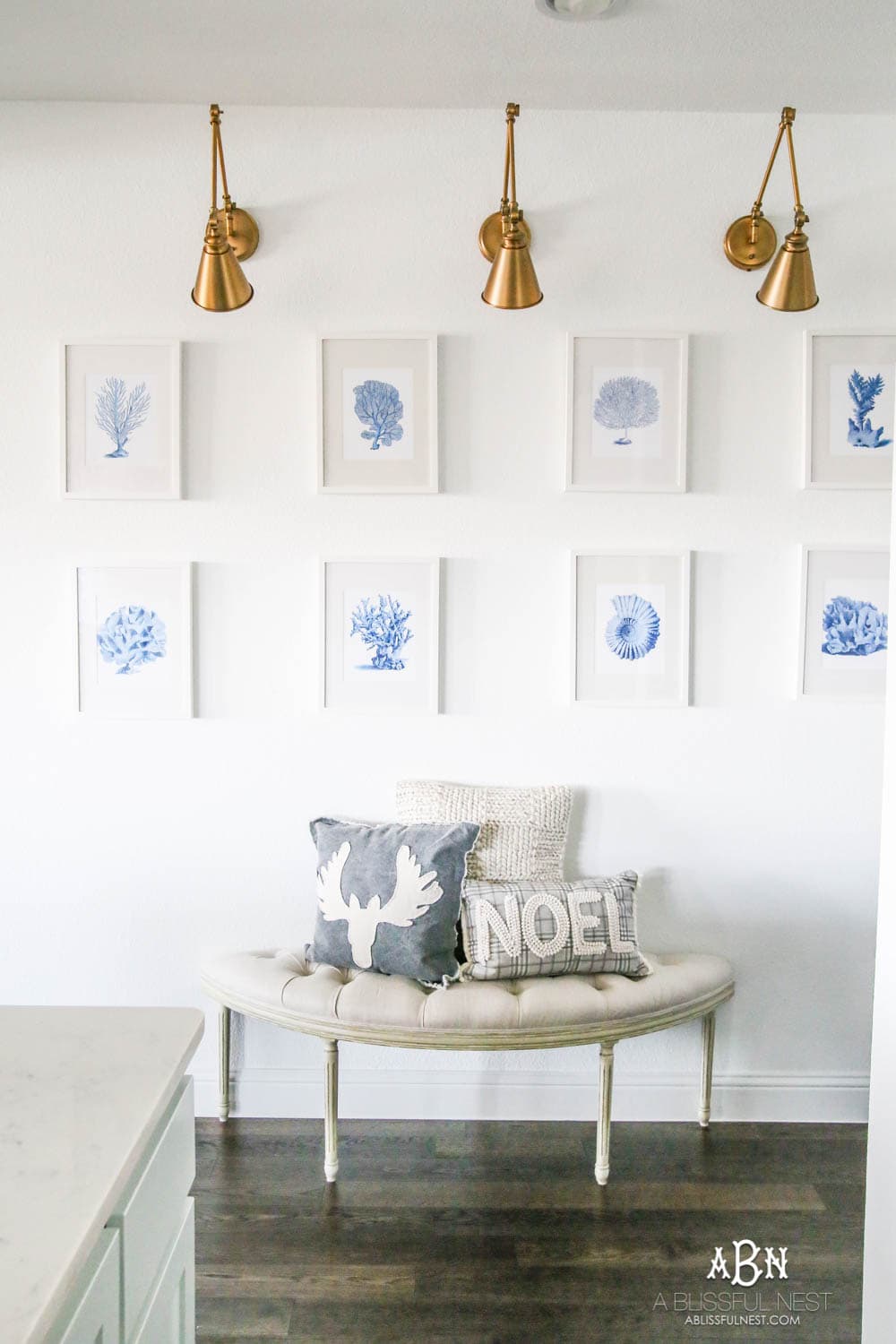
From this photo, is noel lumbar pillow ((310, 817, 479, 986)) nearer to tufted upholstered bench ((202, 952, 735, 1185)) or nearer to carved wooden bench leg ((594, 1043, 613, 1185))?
tufted upholstered bench ((202, 952, 735, 1185))

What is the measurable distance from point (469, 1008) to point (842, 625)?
1.37 meters

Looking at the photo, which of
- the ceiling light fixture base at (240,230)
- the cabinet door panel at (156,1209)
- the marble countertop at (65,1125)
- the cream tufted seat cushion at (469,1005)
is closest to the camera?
the marble countertop at (65,1125)

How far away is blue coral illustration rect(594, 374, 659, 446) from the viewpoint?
271cm

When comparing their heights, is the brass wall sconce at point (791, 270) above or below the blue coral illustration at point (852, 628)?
above

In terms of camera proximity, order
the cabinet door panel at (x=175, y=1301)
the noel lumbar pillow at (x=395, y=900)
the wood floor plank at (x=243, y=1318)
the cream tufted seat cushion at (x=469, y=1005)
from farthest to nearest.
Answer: the noel lumbar pillow at (x=395, y=900) < the cream tufted seat cushion at (x=469, y=1005) < the wood floor plank at (x=243, y=1318) < the cabinet door panel at (x=175, y=1301)

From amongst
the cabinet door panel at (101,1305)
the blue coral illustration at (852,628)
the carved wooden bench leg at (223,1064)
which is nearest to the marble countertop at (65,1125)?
the cabinet door panel at (101,1305)

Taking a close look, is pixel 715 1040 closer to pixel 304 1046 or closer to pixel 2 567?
Answer: pixel 304 1046

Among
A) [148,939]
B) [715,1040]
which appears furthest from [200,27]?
[715,1040]

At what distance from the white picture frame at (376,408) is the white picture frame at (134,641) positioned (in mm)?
489

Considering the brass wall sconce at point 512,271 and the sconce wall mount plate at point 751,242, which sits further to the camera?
A: the sconce wall mount plate at point 751,242

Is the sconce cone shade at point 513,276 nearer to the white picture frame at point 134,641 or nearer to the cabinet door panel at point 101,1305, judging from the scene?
the white picture frame at point 134,641

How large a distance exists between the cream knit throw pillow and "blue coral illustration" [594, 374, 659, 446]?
3.14ft

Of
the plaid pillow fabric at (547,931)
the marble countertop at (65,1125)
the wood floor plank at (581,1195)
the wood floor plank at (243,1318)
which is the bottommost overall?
the wood floor plank at (243,1318)

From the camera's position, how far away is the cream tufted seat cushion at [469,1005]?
7.73 ft
